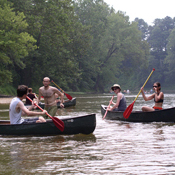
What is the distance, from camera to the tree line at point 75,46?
33.7m

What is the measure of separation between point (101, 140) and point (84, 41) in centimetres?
4454

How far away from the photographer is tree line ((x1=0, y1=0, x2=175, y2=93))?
33.7 m

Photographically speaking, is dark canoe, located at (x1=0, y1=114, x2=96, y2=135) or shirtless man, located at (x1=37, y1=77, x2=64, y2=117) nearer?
dark canoe, located at (x1=0, y1=114, x2=96, y2=135)

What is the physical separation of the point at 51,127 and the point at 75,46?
43.4 metres

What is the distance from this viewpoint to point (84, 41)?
53.2 meters

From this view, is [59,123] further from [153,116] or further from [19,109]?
[153,116]

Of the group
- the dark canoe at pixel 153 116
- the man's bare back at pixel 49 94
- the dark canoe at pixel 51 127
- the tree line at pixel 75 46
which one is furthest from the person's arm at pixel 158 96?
the tree line at pixel 75 46

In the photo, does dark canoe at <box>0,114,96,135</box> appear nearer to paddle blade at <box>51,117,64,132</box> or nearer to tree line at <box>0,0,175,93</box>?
paddle blade at <box>51,117,64,132</box>

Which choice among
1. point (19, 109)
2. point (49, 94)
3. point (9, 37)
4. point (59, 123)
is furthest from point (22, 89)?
point (9, 37)

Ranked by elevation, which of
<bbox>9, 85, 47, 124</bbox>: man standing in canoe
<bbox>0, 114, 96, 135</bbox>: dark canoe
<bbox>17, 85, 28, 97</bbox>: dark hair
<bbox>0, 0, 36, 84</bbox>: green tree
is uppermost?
<bbox>0, 0, 36, 84</bbox>: green tree

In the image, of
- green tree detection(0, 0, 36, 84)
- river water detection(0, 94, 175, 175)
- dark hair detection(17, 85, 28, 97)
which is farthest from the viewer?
green tree detection(0, 0, 36, 84)

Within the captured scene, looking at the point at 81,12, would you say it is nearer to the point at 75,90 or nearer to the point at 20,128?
the point at 75,90

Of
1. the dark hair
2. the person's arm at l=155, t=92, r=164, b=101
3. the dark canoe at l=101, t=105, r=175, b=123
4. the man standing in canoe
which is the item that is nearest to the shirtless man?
the man standing in canoe

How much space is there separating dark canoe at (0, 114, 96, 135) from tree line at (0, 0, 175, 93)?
20.7 meters
